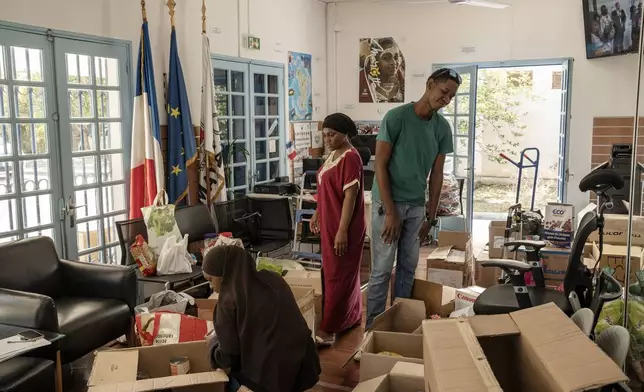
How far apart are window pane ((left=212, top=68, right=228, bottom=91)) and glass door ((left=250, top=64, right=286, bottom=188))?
18.8 inches

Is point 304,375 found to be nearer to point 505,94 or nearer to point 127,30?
point 127,30

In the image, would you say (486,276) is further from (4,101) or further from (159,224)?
(4,101)

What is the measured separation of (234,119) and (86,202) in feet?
6.50

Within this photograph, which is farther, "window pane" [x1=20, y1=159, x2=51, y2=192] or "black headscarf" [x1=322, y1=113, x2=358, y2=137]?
"window pane" [x1=20, y1=159, x2=51, y2=192]

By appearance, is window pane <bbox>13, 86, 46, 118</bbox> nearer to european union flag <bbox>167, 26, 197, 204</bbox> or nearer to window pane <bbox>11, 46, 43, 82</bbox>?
window pane <bbox>11, 46, 43, 82</bbox>

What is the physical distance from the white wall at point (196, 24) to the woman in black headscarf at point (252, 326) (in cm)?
233

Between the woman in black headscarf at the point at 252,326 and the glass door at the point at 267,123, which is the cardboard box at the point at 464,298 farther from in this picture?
the glass door at the point at 267,123

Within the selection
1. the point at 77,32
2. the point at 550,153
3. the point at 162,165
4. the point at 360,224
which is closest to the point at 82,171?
the point at 162,165

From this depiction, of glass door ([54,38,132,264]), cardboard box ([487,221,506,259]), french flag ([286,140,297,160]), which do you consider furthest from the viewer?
french flag ([286,140,297,160])

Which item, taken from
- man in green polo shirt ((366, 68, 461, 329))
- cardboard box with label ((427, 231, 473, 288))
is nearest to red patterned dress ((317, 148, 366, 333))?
man in green polo shirt ((366, 68, 461, 329))

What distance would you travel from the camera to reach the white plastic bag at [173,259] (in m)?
4.11

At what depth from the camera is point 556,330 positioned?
6.43ft

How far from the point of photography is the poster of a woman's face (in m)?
7.54

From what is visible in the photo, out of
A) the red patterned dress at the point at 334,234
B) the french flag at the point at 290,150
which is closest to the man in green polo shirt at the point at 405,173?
the red patterned dress at the point at 334,234
